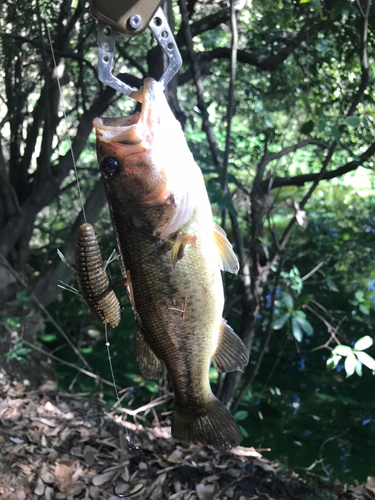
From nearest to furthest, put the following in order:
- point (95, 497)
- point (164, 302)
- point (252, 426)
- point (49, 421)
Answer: point (164, 302) → point (95, 497) → point (49, 421) → point (252, 426)

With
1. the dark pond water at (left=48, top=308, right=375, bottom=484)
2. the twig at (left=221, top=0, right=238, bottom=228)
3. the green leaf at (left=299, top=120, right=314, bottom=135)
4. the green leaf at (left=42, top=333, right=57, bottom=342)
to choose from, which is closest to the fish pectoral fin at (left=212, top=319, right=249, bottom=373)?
the twig at (left=221, top=0, right=238, bottom=228)

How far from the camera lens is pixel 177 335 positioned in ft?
4.35

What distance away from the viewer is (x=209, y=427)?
1503mm

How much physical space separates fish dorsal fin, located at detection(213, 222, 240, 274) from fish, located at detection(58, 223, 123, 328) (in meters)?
0.36

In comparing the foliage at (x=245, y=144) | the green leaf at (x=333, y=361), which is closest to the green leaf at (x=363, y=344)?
the foliage at (x=245, y=144)

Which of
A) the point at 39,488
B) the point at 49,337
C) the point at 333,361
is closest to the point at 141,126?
the point at 333,361

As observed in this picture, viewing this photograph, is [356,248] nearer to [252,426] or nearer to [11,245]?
[252,426]

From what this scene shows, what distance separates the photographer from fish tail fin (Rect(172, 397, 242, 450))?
1.49m

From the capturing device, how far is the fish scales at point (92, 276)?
1.23 meters

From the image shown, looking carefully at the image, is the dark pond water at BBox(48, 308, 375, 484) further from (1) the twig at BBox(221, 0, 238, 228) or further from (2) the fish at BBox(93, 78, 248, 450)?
(2) the fish at BBox(93, 78, 248, 450)

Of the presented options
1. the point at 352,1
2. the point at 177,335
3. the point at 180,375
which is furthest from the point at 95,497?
the point at 352,1

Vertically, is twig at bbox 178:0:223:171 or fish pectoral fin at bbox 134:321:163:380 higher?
twig at bbox 178:0:223:171

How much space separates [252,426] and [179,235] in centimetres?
371

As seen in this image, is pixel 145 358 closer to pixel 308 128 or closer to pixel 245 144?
pixel 308 128
